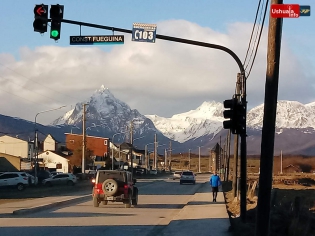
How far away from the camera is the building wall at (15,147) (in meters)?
125

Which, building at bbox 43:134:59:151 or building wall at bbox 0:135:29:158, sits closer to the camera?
building wall at bbox 0:135:29:158

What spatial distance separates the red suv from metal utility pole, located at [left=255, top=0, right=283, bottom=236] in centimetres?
1598

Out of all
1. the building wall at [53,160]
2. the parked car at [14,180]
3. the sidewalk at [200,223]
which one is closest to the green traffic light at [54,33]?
the sidewalk at [200,223]

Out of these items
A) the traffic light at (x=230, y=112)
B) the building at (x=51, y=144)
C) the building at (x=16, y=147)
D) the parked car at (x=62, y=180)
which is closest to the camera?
the traffic light at (x=230, y=112)

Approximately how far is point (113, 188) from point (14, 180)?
2711 cm

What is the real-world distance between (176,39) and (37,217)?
9481 mm

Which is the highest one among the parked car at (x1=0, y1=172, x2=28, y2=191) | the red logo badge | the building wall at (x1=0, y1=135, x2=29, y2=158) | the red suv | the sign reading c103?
the sign reading c103

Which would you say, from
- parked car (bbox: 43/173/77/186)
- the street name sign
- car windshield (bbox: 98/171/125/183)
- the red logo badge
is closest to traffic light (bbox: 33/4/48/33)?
the street name sign

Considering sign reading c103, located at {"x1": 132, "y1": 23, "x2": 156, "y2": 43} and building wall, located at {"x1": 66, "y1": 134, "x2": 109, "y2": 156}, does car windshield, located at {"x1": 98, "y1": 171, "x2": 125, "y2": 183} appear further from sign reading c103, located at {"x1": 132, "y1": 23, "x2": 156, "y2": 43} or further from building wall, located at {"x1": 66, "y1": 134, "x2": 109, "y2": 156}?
building wall, located at {"x1": 66, "y1": 134, "x2": 109, "y2": 156}

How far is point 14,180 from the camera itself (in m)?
53.4

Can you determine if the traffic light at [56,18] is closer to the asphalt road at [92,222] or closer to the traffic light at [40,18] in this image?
the traffic light at [40,18]

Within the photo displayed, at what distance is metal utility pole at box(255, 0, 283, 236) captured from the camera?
12992mm

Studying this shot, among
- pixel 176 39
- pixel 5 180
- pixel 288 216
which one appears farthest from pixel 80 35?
pixel 5 180

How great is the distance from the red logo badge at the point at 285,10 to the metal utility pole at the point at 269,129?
0.79 feet
